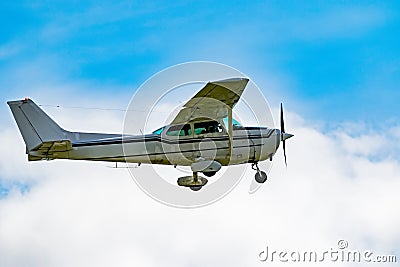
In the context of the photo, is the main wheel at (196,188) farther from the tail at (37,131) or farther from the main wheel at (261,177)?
the tail at (37,131)

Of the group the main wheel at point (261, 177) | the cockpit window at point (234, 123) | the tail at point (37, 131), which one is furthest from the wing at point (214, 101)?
the tail at point (37, 131)

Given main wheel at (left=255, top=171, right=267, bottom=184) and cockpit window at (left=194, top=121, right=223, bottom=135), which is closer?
cockpit window at (left=194, top=121, right=223, bottom=135)

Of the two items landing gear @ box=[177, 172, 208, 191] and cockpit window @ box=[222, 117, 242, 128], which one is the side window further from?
landing gear @ box=[177, 172, 208, 191]

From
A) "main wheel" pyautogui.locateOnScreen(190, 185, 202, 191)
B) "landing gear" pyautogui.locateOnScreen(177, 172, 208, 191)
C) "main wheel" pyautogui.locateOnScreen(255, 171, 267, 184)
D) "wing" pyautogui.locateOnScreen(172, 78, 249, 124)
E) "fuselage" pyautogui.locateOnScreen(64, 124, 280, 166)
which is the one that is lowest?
"main wheel" pyautogui.locateOnScreen(190, 185, 202, 191)

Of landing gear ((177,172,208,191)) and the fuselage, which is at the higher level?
the fuselage

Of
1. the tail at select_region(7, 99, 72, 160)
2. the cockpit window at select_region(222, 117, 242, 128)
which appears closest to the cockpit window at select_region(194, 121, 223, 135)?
the cockpit window at select_region(222, 117, 242, 128)

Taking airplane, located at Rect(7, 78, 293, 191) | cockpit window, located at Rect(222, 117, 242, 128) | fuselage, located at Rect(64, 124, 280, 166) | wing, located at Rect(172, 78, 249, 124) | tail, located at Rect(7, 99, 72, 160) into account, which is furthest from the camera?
cockpit window, located at Rect(222, 117, 242, 128)

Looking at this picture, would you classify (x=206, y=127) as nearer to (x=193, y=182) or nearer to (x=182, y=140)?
(x=182, y=140)

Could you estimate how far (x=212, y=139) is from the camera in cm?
2541

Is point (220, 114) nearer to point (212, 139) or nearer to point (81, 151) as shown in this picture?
point (212, 139)

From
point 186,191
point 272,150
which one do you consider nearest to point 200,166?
point 186,191

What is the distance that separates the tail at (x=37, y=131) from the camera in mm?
24328

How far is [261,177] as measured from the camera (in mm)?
26125

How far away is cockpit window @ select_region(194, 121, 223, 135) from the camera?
25438mm
